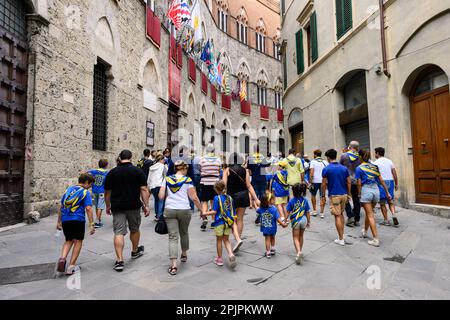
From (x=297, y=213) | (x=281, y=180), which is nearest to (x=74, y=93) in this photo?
(x=281, y=180)

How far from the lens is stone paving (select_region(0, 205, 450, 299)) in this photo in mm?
3084

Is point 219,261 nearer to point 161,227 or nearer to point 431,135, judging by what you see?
point 161,227

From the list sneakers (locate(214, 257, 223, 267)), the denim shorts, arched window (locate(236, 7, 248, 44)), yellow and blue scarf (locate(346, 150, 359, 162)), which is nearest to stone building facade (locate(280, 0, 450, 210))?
yellow and blue scarf (locate(346, 150, 359, 162))

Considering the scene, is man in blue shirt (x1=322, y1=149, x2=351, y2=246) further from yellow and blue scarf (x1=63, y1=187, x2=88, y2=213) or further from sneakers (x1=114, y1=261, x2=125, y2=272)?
yellow and blue scarf (x1=63, y1=187, x2=88, y2=213)

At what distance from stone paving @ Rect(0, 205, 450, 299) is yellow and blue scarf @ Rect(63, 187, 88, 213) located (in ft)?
2.71

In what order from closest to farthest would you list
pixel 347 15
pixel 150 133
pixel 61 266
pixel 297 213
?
1. pixel 61 266
2. pixel 297 213
3. pixel 347 15
4. pixel 150 133

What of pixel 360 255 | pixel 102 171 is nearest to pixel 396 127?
pixel 360 255

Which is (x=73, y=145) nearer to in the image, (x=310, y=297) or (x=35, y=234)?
(x=35, y=234)

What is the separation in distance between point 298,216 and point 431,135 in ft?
17.4

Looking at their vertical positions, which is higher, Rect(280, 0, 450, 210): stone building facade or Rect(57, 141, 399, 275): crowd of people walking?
Rect(280, 0, 450, 210): stone building facade

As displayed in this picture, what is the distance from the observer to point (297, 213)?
411 cm

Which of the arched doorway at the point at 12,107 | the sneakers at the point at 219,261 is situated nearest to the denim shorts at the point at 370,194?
the sneakers at the point at 219,261

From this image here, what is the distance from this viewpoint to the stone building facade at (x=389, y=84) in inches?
277

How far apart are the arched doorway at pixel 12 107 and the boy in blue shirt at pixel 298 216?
217 inches
